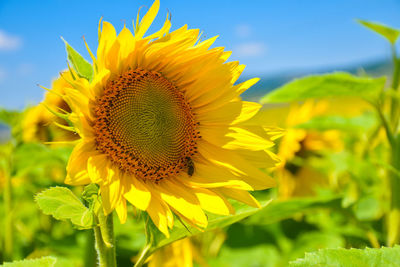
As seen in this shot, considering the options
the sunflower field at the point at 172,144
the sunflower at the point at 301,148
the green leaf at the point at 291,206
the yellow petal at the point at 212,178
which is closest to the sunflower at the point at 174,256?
the sunflower field at the point at 172,144

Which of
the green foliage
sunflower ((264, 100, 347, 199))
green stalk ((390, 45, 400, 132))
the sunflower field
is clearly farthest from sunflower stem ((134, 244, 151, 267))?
sunflower ((264, 100, 347, 199))

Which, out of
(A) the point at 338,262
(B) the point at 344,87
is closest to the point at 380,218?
(B) the point at 344,87

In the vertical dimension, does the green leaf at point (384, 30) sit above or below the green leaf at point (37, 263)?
above

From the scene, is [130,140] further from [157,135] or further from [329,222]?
[329,222]

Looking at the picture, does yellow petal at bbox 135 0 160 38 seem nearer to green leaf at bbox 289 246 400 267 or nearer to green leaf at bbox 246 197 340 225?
green leaf at bbox 289 246 400 267

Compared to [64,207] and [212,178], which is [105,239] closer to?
[64,207]

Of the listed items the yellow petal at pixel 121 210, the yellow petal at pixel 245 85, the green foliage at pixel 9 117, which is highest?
the green foliage at pixel 9 117

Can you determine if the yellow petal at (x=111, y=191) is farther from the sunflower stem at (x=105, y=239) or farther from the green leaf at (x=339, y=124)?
the green leaf at (x=339, y=124)
